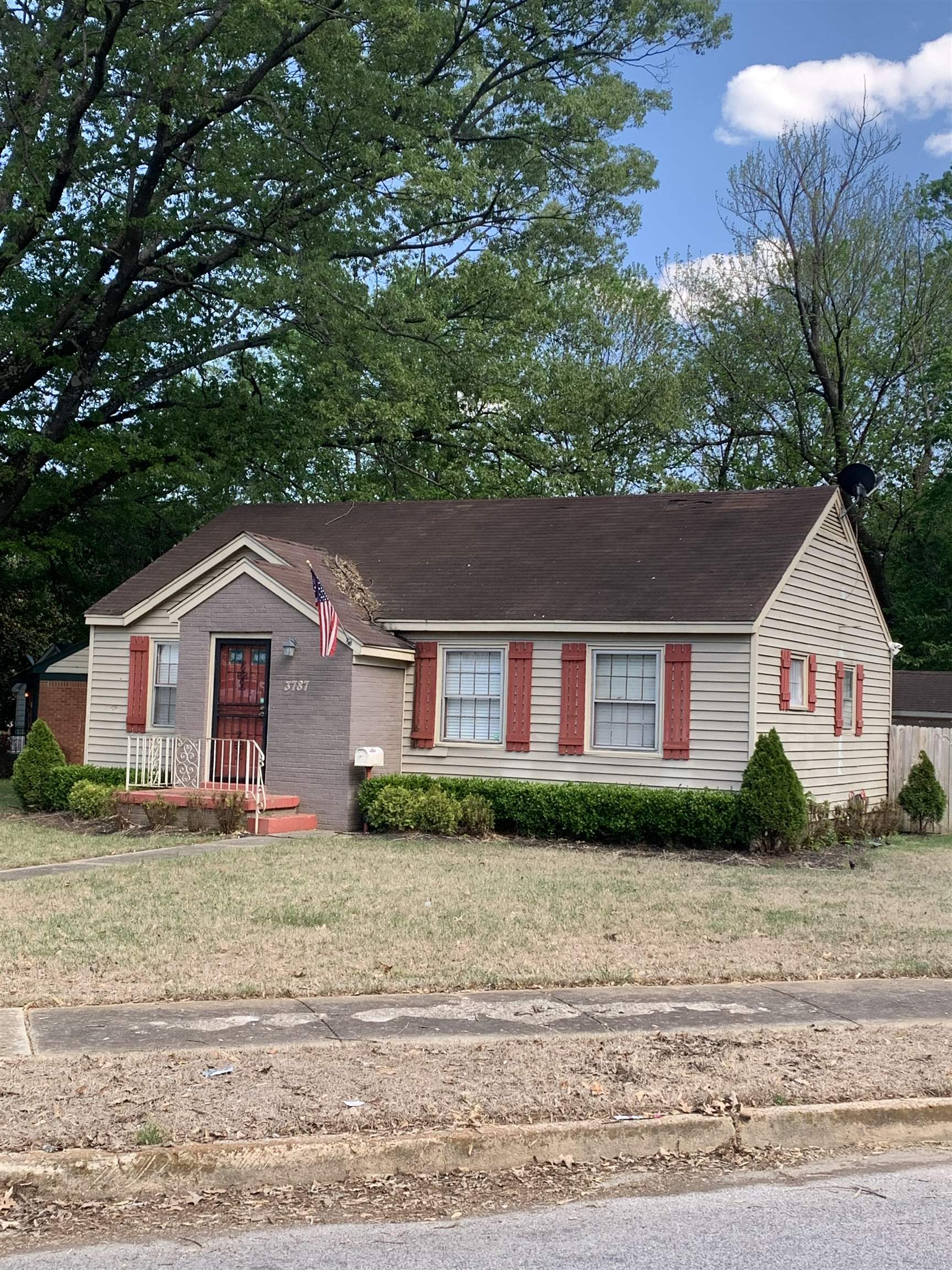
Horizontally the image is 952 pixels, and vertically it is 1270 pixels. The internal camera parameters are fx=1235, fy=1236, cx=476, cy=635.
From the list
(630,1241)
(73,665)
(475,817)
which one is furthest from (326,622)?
(630,1241)

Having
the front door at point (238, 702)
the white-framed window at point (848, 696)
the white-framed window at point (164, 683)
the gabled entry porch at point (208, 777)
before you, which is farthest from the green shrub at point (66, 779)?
the white-framed window at point (848, 696)

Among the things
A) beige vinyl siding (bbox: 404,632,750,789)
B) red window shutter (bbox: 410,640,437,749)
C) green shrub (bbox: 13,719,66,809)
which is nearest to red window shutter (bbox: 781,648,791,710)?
beige vinyl siding (bbox: 404,632,750,789)

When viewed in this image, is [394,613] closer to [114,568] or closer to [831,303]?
[114,568]

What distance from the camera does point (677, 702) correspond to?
18.1 metres

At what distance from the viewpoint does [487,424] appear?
30.5 meters

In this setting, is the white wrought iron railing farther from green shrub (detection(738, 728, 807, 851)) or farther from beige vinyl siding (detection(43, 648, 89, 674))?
green shrub (detection(738, 728, 807, 851))

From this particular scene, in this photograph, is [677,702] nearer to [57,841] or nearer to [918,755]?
[918,755]

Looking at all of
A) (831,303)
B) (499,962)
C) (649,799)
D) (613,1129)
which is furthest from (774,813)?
(831,303)

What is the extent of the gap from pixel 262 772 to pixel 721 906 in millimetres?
9060

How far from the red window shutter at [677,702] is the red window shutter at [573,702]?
133cm

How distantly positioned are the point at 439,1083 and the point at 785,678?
44.2ft

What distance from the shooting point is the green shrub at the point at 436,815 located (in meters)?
18.2

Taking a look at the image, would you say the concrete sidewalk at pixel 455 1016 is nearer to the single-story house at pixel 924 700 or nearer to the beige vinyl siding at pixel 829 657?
the beige vinyl siding at pixel 829 657

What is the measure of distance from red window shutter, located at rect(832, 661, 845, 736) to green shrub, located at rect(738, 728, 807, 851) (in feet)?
13.5
